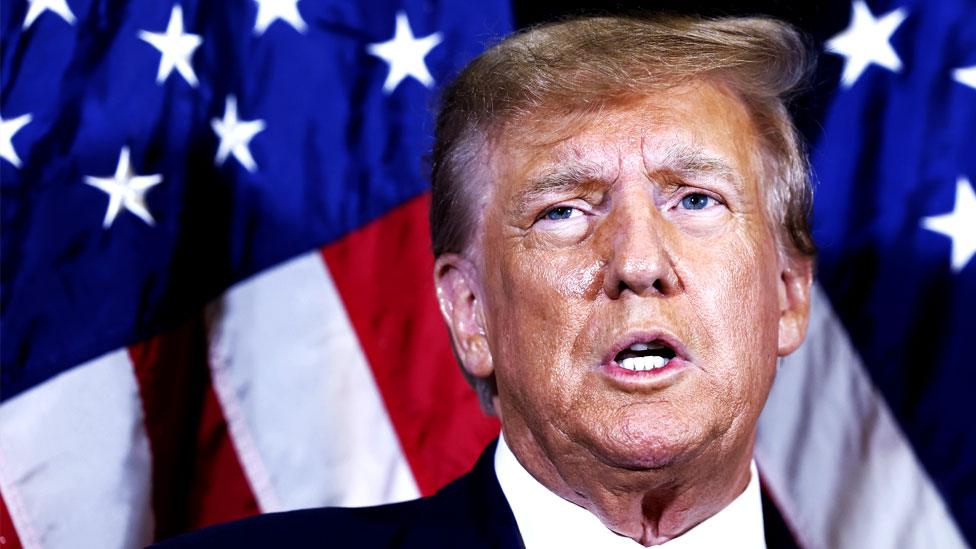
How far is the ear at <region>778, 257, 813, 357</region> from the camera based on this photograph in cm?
224

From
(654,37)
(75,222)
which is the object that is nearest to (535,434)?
(654,37)

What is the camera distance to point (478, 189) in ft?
7.25

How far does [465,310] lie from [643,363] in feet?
1.48

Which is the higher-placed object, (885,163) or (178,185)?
(178,185)

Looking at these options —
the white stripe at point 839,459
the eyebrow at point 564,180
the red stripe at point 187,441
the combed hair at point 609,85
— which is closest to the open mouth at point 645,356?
the eyebrow at point 564,180

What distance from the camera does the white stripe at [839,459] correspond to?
270 cm

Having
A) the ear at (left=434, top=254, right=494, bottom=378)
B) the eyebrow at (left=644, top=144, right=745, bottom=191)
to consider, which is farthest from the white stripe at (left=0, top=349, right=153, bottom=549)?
the eyebrow at (left=644, top=144, right=745, bottom=191)

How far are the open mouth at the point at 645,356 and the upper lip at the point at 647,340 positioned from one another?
1 cm

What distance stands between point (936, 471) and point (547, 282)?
3.93 feet

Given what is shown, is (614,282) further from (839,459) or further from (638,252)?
(839,459)

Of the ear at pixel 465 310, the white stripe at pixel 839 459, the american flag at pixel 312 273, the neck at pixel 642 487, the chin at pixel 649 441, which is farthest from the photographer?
the white stripe at pixel 839 459

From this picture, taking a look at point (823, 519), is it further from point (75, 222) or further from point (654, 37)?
point (75, 222)

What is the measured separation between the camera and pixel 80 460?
2482 mm

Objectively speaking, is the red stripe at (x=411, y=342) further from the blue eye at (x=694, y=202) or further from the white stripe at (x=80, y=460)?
the blue eye at (x=694, y=202)
